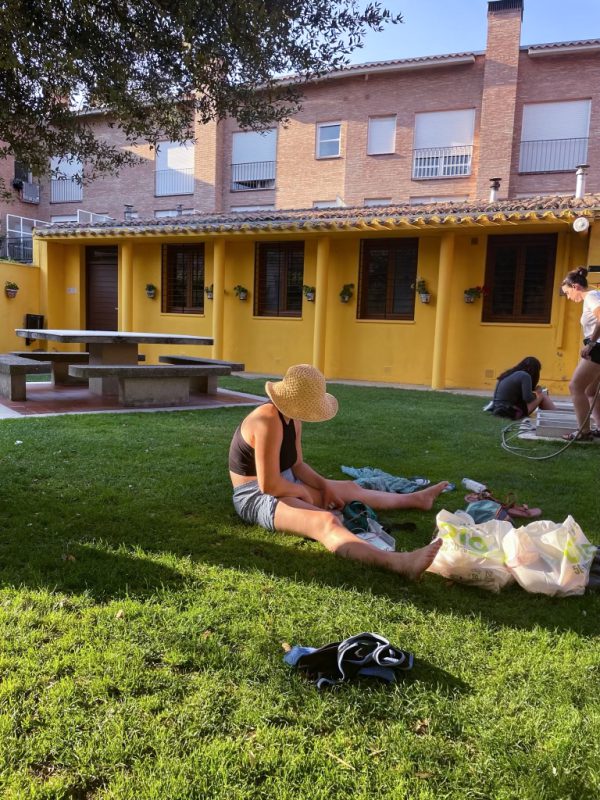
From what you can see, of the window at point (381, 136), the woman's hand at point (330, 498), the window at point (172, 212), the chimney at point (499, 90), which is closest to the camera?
the woman's hand at point (330, 498)

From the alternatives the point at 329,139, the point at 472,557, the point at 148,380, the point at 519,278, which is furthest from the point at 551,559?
the point at 329,139

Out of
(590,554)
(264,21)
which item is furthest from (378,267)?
(590,554)

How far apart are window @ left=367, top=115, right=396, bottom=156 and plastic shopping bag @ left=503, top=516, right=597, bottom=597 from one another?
2100cm

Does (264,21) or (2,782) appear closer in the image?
(2,782)

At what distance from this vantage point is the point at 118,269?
1620 cm

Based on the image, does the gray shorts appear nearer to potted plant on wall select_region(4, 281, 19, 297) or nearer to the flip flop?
the flip flop

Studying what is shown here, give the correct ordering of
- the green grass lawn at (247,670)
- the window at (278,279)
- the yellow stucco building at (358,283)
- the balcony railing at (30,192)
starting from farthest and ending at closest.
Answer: the balcony railing at (30,192) < the window at (278,279) < the yellow stucco building at (358,283) < the green grass lawn at (247,670)

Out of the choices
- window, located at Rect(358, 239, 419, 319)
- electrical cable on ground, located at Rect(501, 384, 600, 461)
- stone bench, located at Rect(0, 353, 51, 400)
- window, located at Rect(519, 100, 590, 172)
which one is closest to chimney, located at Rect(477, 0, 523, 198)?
window, located at Rect(519, 100, 590, 172)

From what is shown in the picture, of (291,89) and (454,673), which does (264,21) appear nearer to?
(291,89)

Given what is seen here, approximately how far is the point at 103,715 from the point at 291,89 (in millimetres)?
5699

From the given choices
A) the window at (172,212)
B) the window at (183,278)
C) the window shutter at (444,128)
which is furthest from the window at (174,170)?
the window at (183,278)

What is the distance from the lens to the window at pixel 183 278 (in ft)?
49.7

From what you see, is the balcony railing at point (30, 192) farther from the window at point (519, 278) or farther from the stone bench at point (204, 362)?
the window at point (519, 278)

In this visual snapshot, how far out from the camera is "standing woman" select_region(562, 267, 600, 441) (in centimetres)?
598
